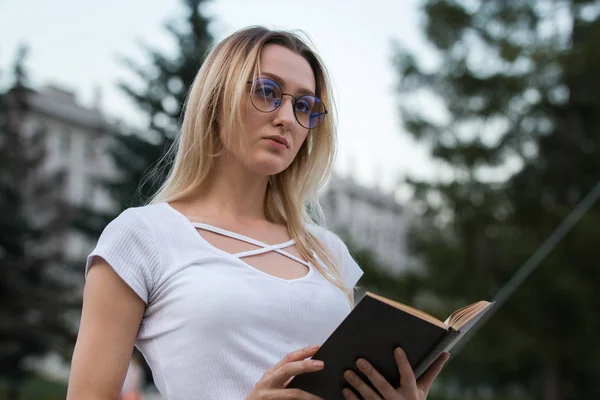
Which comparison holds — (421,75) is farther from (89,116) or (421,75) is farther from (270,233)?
(89,116)

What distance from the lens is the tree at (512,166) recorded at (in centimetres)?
1552

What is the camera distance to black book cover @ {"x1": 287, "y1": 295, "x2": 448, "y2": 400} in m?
1.29

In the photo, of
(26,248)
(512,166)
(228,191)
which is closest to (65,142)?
(26,248)

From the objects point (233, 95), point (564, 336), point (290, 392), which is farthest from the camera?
point (564, 336)

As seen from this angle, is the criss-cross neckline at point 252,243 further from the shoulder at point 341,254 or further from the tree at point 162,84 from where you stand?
the tree at point 162,84

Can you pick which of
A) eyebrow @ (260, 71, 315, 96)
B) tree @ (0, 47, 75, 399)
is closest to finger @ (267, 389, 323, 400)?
eyebrow @ (260, 71, 315, 96)

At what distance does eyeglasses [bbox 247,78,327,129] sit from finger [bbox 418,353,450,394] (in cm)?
52

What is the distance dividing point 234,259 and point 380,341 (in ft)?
1.07

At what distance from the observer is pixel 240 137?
62.7 inches

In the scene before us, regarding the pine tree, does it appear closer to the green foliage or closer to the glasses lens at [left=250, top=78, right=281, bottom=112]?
the green foliage

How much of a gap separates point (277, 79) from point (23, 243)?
72.4ft

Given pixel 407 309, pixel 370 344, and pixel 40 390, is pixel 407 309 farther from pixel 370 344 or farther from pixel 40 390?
pixel 40 390

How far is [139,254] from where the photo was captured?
1.46 meters

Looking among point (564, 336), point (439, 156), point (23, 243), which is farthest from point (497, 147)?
point (23, 243)
